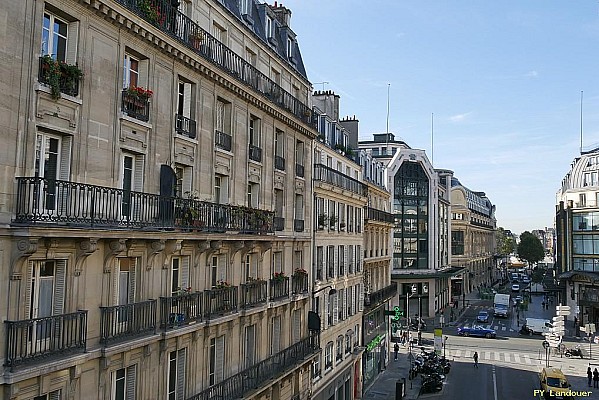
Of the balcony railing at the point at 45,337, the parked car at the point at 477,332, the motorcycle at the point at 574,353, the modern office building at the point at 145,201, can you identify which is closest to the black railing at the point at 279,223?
the modern office building at the point at 145,201

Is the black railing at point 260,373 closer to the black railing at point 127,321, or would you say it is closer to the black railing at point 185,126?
the black railing at point 127,321

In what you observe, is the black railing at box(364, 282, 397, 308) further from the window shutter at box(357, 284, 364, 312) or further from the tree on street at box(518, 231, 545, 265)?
the tree on street at box(518, 231, 545, 265)

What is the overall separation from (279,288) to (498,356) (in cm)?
3861

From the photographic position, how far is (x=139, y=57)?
1543 centimetres

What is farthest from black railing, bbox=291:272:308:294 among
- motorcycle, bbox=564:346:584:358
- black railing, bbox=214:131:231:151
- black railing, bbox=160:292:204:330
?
motorcycle, bbox=564:346:584:358

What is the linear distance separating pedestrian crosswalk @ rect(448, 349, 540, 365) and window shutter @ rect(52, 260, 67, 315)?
48767 mm

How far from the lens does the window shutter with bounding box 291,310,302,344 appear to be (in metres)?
27.2

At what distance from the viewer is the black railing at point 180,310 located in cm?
1603

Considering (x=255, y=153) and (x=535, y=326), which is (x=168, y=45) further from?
(x=535, y=326)

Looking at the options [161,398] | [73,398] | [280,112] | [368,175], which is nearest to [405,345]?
[368,175]

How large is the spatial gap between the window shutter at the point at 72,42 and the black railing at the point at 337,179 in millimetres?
18262

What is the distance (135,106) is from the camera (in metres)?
15.0

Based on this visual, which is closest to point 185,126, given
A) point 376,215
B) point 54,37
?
point 54,37

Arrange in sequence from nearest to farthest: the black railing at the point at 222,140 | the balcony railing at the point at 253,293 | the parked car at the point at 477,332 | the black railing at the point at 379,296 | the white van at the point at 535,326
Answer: the black railing at the point at 222,140
the balcony railing at the point at 253,293
the black railing at the point at 379,296
the parked car at the point at 477,332
the white van at the point at 535,326
